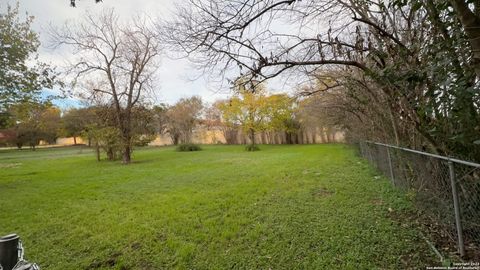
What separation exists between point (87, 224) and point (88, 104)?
11478 mm

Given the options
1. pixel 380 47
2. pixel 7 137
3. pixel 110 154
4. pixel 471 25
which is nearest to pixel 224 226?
pixel 380 47

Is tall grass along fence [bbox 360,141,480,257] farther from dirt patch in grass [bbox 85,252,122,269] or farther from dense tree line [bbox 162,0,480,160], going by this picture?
dirt patch in grass [bbox 85,252,122,269]

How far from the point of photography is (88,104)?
1326cm

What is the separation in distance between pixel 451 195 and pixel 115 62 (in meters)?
13.1

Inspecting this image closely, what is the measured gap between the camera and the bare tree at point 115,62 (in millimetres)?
10945

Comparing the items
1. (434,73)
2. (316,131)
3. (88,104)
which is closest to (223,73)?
(434,73)

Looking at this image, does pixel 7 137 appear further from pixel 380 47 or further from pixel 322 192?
pixel 380 47

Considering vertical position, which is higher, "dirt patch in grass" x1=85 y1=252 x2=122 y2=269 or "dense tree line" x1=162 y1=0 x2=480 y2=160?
"dense tree line" x1=162 y1=0 x2=480 y2=160

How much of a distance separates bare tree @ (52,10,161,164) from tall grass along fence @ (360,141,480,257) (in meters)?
10.0

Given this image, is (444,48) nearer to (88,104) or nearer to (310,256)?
(310,256)

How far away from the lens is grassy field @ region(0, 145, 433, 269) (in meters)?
2.48

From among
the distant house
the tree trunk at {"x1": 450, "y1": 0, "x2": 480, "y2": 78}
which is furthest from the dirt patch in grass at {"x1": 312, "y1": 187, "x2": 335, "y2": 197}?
the distant house

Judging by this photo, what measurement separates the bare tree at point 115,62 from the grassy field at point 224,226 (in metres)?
6.91

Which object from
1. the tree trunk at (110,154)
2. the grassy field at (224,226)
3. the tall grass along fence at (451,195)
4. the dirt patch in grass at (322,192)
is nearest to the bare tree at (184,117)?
the tree trunk at (110,154)
